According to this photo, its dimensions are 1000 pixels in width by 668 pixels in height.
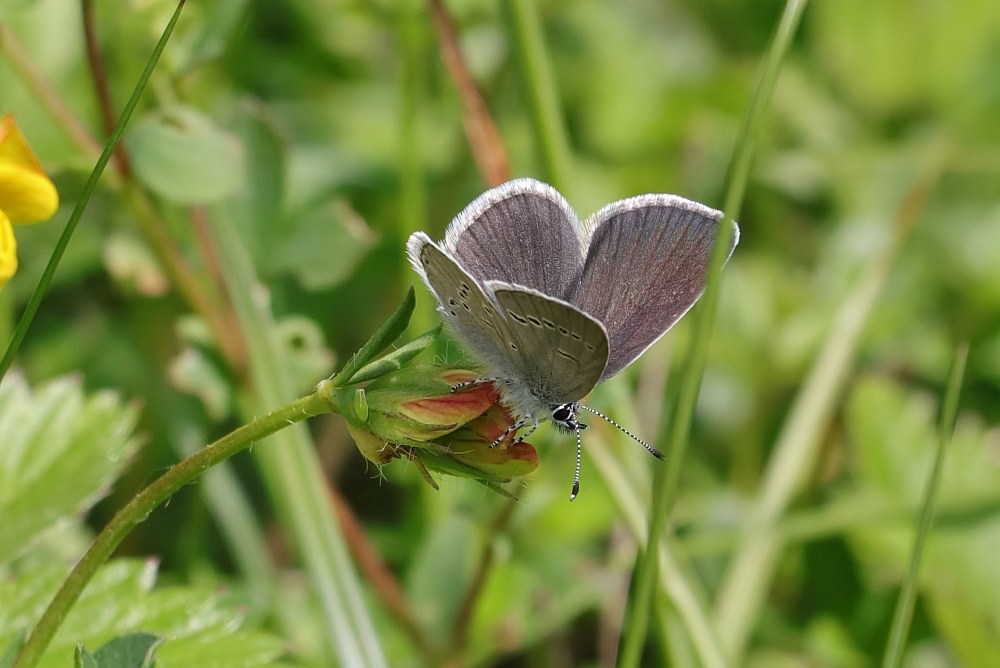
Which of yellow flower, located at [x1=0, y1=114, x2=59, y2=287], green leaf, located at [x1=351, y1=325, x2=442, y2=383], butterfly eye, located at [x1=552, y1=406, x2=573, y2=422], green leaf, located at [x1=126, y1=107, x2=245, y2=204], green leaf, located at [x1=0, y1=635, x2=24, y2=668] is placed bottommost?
green leaf, located at [x1=0, y1=635, x2=24, y2=668]

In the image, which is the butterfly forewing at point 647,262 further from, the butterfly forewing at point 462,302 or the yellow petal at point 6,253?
the yellow petal at point 6,253

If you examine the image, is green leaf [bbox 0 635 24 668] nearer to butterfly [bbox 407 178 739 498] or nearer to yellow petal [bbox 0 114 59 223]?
yellow petal [bbox 0 114 59 223]

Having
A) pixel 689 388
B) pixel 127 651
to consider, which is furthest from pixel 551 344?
pixel 127 651

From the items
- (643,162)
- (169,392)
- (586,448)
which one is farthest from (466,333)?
(643,162)

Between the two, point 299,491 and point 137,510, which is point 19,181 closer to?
point 137,510

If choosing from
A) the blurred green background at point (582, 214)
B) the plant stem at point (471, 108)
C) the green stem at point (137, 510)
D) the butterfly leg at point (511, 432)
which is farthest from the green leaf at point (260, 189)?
the green stem at point (137, 510)

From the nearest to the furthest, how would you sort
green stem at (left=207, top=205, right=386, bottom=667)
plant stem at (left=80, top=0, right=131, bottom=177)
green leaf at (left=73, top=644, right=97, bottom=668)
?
1. green leaf at (left=73, top=644, right=97, bottom=668)
2. green stem at (left=207, top=205, right=386, bottom=667)
3. plant stem at (left=80, top=0, right=131, bottom=177)

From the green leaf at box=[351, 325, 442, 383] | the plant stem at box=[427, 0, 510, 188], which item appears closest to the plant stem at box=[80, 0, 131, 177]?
the plant stem at box=[427, 0, 510, 188]
